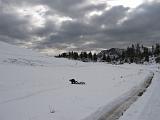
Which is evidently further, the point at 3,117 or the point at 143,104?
the point at 143,104

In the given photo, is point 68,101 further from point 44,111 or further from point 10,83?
point 10,83

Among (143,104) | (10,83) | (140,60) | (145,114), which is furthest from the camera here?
(140,60)

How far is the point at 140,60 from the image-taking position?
6329 inches

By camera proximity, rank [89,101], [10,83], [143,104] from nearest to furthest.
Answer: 1. [143,104]
2. [89,101]
3. [10,83]

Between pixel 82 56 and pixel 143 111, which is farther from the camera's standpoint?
pixel 82 56

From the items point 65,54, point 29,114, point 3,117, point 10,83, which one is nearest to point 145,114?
point 29,114

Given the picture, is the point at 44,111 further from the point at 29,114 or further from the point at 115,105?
the point at 115,105

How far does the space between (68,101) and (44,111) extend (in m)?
2.97

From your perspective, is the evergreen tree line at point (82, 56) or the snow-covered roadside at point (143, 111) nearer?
the snow-covered roadside at point (143, 111)

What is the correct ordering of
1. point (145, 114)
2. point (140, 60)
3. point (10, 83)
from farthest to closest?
point (140, 60) < point (10, 83) < point (145, 114)

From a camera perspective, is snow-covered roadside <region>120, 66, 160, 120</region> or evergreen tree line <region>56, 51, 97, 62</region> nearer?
snow-covered roadside <region>120, 66, 160, 120</region>

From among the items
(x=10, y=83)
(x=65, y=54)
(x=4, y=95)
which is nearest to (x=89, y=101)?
(x=4, y=95)

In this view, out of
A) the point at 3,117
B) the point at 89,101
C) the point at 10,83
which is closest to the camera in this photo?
the point at 3,117

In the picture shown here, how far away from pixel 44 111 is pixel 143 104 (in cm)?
548
